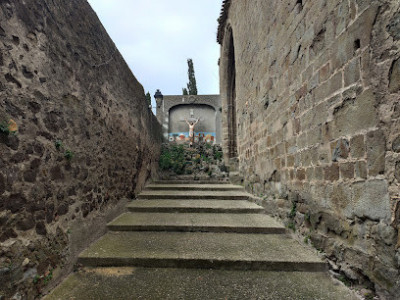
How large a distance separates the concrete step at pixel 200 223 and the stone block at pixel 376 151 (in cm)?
161

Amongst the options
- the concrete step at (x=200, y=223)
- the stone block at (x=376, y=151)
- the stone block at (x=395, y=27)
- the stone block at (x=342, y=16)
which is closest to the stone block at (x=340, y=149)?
the stone block at (x=376, y=151)

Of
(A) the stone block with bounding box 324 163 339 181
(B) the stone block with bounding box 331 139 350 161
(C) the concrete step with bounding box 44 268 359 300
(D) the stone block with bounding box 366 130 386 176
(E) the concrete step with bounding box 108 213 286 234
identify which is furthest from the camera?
(E) the concrete step with bounding box 108 213 286 234

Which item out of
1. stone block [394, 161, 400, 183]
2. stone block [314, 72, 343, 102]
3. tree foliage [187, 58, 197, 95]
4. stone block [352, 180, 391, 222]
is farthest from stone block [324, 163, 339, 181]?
tree foliage [187, 58, 197, 95]

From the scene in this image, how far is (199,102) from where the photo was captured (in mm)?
16031

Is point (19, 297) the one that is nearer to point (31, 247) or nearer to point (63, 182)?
point (31, 247)

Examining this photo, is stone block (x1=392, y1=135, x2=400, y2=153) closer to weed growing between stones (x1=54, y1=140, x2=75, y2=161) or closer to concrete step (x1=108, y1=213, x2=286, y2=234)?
concrete step (x1=108, y1=213, x2=286, y2=234)

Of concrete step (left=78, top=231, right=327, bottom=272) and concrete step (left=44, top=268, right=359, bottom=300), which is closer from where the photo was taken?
concrete step (left=44, top=268, right=359, bottom=300)

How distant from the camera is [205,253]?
2264mm

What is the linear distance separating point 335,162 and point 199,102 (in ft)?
48.0

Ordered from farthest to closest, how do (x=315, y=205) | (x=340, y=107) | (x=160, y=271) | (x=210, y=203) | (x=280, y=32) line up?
1. (x=210, y=203)
2. (x=280, y=32)
3. (x=315, y=205)
4. (x=160, y=271)
5. (x=340, y=107)

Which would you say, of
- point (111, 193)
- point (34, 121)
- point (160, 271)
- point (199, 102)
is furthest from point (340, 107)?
point (199, 102)

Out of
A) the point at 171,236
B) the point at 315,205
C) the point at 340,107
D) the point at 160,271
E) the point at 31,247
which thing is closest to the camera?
the point at 31,247

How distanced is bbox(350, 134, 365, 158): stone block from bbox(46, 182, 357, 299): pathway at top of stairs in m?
1.10

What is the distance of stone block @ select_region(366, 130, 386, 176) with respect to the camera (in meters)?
1.44
